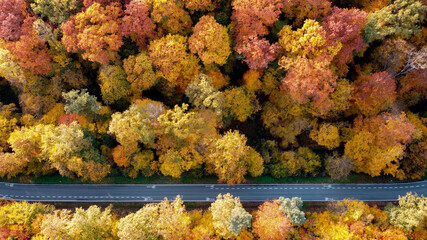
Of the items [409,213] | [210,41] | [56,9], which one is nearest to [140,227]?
[210,41]

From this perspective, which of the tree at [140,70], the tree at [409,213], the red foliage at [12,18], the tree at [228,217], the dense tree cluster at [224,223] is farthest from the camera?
the tree at [140,70]

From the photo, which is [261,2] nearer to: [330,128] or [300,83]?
[300,83]

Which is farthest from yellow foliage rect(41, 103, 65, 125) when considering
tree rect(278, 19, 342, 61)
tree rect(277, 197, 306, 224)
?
tree rect(277, 197, 306, 224)

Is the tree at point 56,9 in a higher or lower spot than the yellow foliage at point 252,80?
higher

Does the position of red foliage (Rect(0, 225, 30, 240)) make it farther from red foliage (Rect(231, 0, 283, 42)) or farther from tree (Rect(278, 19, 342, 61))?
tree (Rect(278, 19, 342, 61))

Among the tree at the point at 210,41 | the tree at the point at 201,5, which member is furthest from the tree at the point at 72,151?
the tree at the point at 201,5

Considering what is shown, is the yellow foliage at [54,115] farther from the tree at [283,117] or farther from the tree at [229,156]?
the tree at [283,117]

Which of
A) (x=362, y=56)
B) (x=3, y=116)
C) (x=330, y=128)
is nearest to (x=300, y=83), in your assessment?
(x=330, y=128)
